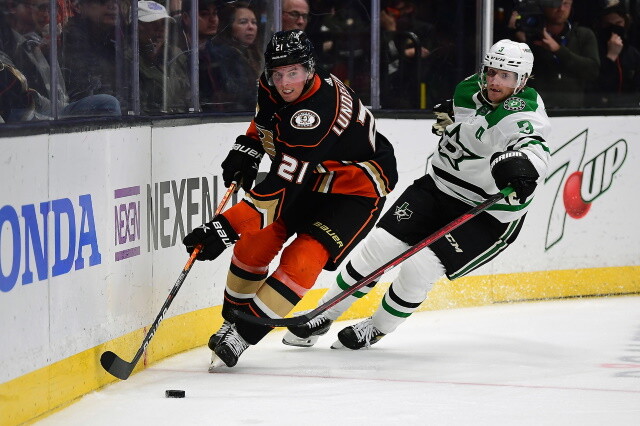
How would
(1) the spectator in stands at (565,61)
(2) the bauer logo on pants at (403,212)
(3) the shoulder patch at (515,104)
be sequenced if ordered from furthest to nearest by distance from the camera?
(1) the spectator in stands at (565,61), (2) the bauer logo on pants at (403,212), (3) the shoulder patch at (515,104)

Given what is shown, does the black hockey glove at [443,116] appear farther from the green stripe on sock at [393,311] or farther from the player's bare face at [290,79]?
the player's bare face at [290,79]

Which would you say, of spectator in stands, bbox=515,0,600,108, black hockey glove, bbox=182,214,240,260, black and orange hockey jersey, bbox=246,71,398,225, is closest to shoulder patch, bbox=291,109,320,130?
black and orange hockey jersey, bbox=246,71,398,225

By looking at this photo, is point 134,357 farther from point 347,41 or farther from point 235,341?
point 347,41

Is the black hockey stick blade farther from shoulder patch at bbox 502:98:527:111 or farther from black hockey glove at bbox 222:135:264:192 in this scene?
shoulder patch at bbox 502:98:527:111

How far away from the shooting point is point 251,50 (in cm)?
519

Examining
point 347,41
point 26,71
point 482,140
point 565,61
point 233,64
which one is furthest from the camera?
point 565,61

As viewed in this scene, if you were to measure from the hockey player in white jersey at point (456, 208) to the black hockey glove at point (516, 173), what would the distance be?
0.43 feet

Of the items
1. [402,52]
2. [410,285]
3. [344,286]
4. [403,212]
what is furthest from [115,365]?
[402,52]

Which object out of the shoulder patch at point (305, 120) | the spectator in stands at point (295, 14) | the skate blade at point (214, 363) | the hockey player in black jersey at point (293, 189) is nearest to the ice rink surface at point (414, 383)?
the skate blade at point (214, 363)

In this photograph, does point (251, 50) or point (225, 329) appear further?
point (251, 50)

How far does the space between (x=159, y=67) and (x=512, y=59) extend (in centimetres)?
122

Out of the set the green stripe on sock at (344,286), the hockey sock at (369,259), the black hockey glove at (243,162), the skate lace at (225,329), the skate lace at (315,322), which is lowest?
the skate lace at (315,322)

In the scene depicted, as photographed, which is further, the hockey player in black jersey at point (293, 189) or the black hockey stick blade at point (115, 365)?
the hockey player in black jersey at point (293, 189)

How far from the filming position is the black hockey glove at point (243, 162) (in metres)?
4.35
